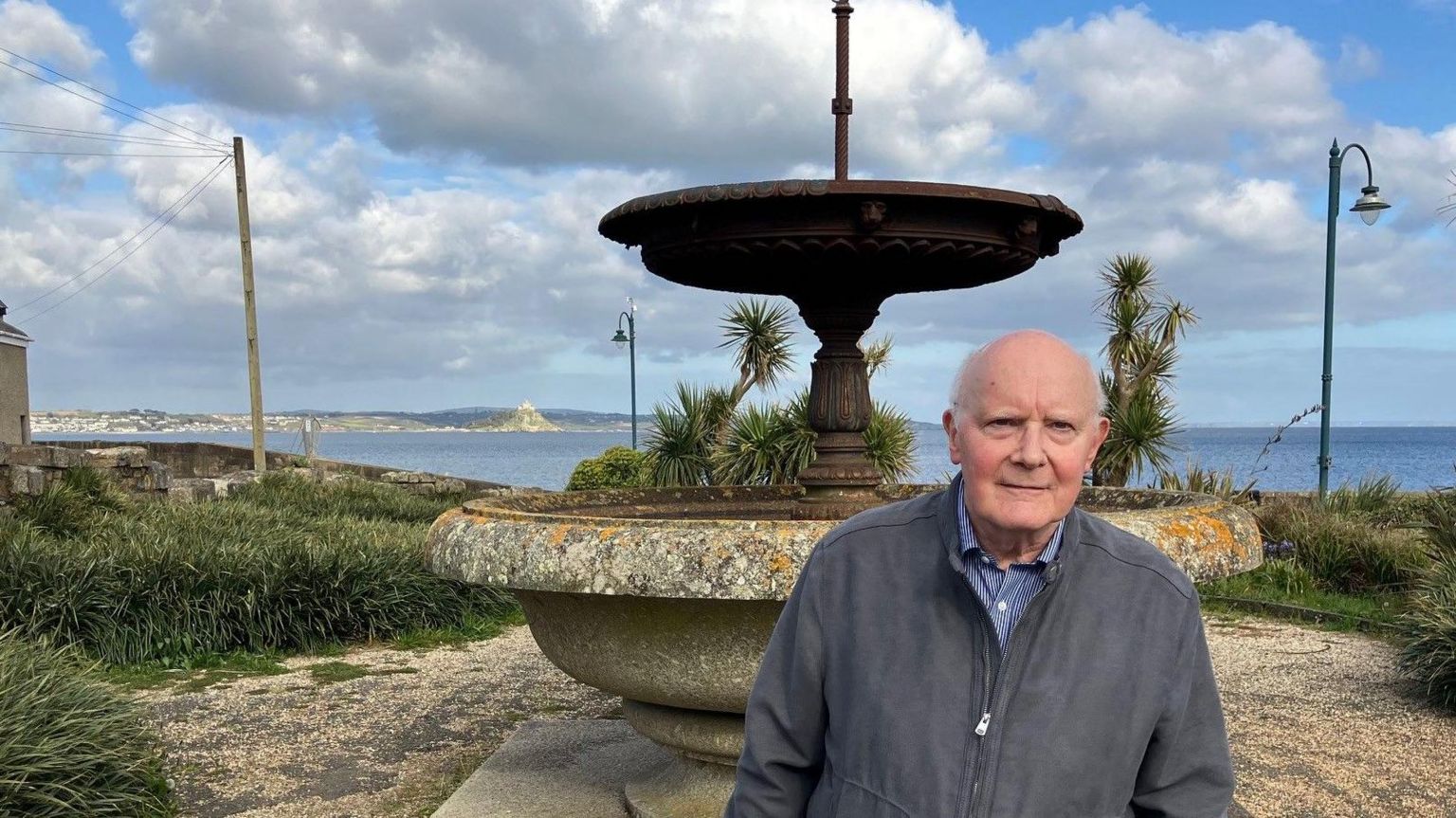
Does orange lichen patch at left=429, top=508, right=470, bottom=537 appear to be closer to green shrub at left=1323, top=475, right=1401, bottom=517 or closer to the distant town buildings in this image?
green shrub at left=1323, top=475, right=1401, bottom=517

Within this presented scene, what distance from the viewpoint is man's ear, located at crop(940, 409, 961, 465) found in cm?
182

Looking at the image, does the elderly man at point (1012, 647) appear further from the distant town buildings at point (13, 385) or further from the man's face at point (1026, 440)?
the distant town buildings at point (13, 385)

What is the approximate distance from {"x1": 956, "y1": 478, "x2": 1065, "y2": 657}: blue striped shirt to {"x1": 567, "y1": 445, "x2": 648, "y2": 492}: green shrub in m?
13.1

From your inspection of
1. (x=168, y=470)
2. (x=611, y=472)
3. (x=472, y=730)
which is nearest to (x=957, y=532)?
(x=472, y=730)

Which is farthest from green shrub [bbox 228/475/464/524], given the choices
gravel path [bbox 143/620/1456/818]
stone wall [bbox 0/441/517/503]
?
gravel path [bbox 143/620/1456/818]

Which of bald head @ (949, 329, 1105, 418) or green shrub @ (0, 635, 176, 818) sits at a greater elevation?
bald head @ (949, 329, 1105, 418)

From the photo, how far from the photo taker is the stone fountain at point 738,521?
314 centimetres

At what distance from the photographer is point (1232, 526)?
133 inches

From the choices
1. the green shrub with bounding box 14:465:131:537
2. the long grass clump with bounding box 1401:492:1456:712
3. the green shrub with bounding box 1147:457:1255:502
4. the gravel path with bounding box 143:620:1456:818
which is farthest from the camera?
the green shrub with bounding box 1147:457:1255:502

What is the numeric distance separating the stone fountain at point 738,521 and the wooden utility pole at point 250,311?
1733 centimetres

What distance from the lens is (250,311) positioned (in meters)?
20.3

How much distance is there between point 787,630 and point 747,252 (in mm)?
2089

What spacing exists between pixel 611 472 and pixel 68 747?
11205mm

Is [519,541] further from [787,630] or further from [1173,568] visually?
[1173,568]
